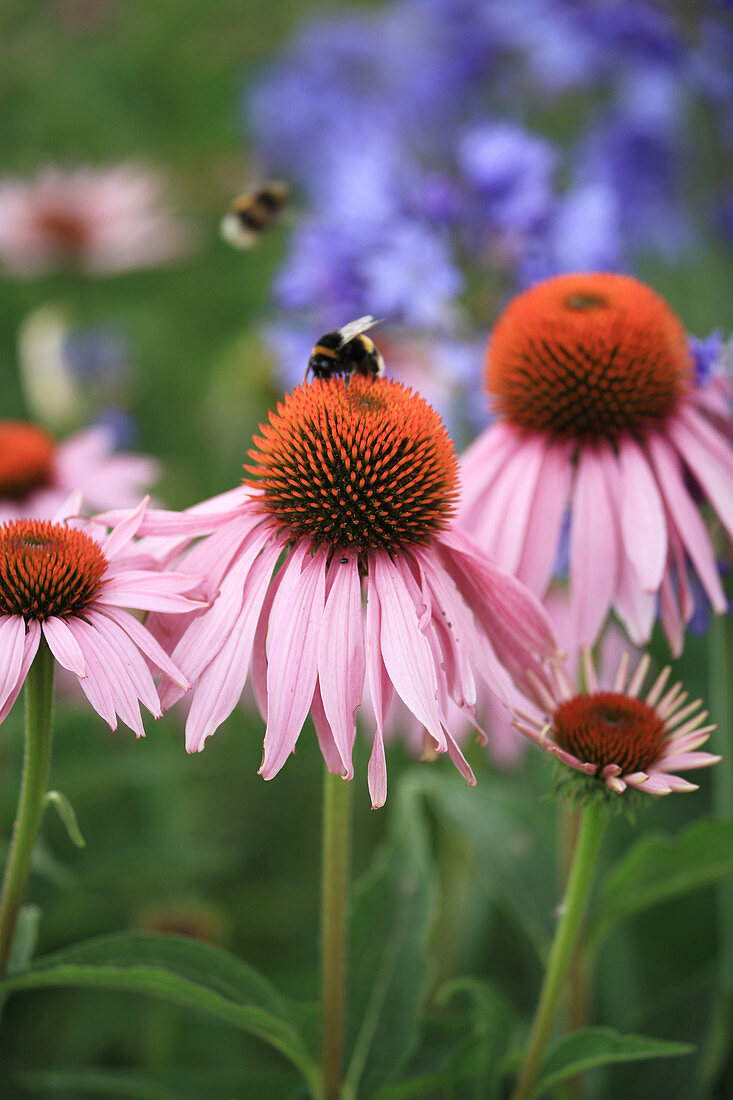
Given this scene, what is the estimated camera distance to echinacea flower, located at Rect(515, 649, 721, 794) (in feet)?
2.90

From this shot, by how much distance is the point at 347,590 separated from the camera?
0.92 metres

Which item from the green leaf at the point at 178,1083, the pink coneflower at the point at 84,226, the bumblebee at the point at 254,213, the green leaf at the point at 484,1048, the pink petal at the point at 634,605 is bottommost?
the green leaf at the point at 178,1083

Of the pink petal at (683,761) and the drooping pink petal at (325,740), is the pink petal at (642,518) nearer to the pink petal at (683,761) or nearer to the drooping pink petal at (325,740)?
the pink petal at (683,761)

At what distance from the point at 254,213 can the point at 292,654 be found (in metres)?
1.12

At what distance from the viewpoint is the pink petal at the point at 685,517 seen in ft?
3.66

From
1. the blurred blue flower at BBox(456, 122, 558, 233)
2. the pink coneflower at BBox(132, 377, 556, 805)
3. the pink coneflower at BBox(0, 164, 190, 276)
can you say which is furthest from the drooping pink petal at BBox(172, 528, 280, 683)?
the pink coneflower at BBox(0, 164, 190, 276)

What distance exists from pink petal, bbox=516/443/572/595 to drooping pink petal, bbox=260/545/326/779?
310mm

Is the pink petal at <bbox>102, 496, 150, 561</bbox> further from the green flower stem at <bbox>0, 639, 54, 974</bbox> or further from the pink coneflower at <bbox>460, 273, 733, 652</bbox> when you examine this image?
the pink coneflower at <bbox>460, 273, 733, 652</bbox>

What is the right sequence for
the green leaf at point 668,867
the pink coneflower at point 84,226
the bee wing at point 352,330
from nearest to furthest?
1. the bee wing at point 352,330
2. the green leaf at point 668,867
3. the pink coneflower at point 84,226

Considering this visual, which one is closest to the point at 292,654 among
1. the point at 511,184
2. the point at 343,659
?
the point at 343,659

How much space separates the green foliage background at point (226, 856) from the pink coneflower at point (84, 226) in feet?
0.42

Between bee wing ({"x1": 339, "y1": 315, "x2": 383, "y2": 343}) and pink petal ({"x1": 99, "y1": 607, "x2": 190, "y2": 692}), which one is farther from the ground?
bee wing ({"x1": 339, "y1": 315, "x2": 383, "y2": 343})

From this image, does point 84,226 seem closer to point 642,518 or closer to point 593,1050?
point 642,518

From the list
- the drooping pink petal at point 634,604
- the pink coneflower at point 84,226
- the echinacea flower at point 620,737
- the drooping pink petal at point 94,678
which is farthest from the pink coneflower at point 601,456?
the pink coneflower at point 84,226
